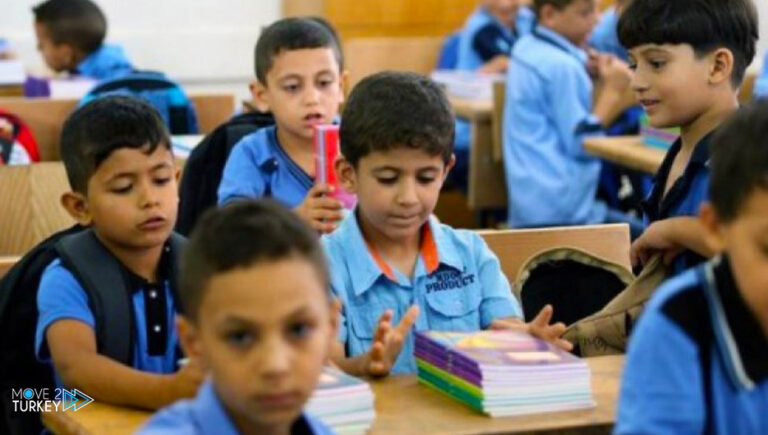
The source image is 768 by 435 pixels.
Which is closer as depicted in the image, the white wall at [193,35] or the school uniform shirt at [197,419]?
the school uniform shirt at [197,419]

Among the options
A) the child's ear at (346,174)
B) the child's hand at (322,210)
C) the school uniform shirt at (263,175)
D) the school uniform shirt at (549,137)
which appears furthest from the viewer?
Result: the school uniform shirt at (549,137)

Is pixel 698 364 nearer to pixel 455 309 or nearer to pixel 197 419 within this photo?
pixel 197 419

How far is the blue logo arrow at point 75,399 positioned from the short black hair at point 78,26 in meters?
4.49

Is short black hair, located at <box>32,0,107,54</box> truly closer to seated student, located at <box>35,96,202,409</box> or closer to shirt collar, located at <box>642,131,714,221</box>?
seated student, located at <box>35,96,202,409</box>

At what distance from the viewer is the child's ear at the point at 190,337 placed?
6.10 ft

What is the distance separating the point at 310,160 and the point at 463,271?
3.28 ft

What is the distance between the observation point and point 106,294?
2.66m

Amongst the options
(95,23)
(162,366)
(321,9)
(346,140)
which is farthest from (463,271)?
(321,9)

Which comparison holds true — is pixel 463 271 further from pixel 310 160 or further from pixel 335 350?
pixel 310 160

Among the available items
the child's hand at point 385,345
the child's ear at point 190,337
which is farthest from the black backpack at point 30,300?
the child's ear at point 190,337

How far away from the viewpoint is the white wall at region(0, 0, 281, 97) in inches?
345

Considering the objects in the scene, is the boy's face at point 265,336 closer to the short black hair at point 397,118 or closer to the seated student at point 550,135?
the short black hair at point 397,118

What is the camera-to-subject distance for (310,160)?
149 inches

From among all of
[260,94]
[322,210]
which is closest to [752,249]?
[322,210]
